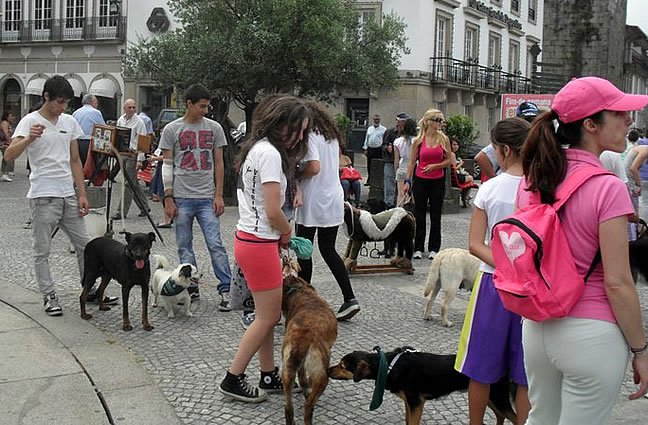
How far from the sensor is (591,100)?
2.54 meters

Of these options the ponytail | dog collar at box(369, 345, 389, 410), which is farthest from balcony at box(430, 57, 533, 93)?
the ponytail

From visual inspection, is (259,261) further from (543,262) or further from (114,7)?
(114,7)

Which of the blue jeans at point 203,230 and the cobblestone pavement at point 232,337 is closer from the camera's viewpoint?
the cobblestone pavement at point 232,337

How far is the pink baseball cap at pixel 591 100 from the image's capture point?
8.32 ft

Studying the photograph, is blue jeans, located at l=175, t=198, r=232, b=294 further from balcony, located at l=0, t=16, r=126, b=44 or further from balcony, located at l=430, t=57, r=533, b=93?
balcony, located at l=0, t=16, r=126, b=44

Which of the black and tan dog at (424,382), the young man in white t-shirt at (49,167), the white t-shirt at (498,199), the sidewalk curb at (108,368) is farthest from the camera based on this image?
the young man in white t-shirt at (49,167)

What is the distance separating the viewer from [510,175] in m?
3.76

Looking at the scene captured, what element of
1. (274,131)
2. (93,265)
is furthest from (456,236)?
(274,131)

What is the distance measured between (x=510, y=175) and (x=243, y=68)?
12.4 metres

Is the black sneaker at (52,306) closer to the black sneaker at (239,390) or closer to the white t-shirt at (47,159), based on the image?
the white t-shirt at (47,159)

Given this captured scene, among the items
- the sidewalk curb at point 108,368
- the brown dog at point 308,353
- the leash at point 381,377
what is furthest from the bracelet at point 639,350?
the sidewalk curb at point 108,368

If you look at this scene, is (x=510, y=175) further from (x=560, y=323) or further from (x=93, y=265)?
(x=93, y=265)

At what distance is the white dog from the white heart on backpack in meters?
3.77

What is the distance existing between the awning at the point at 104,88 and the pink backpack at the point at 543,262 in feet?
116
